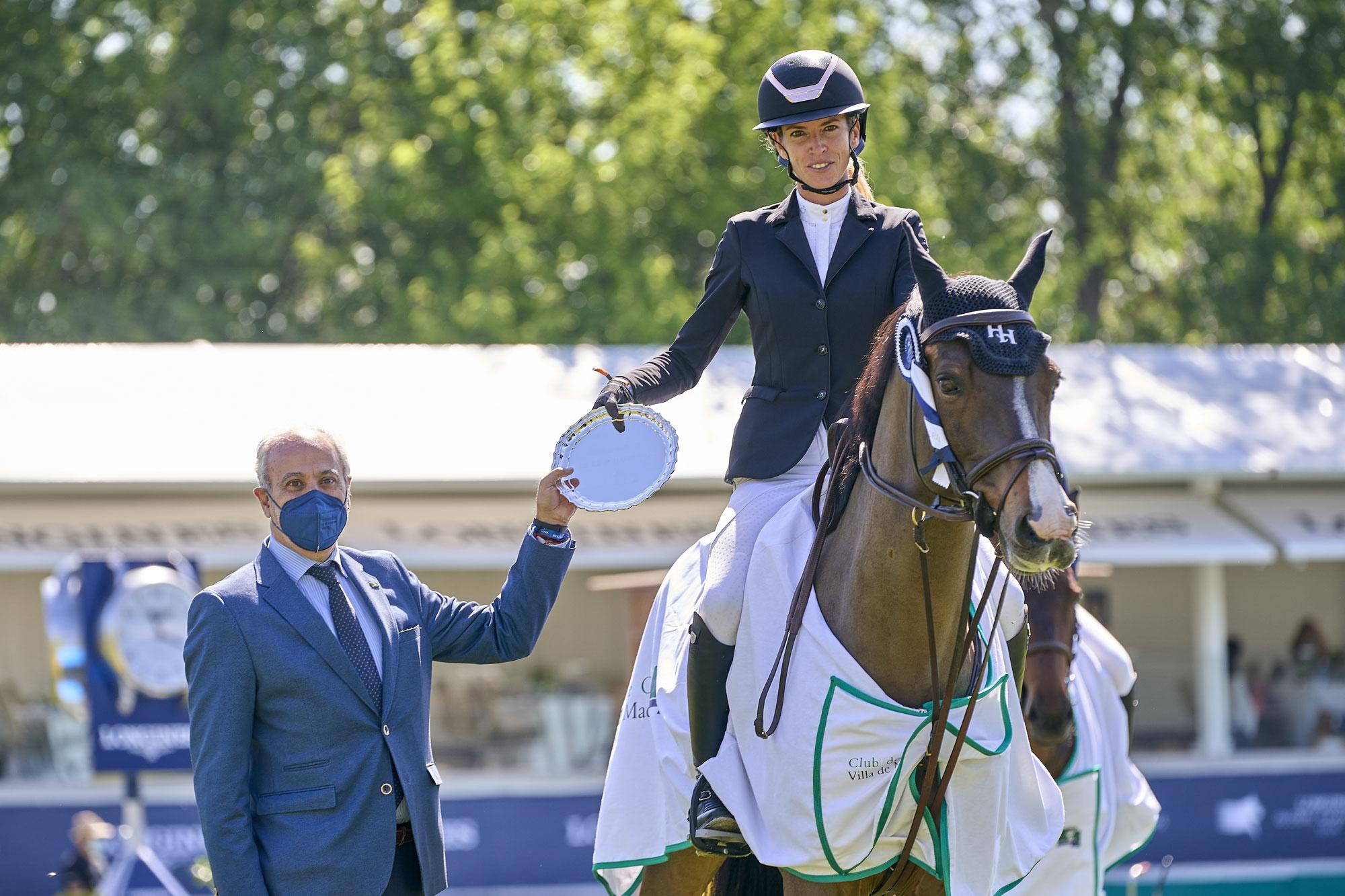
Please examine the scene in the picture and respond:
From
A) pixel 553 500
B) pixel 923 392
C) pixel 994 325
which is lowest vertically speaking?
pixel 553 500

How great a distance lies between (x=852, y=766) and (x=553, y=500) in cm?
111

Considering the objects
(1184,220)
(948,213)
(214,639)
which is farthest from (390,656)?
(1184,220)

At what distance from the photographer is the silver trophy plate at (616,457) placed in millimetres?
4465

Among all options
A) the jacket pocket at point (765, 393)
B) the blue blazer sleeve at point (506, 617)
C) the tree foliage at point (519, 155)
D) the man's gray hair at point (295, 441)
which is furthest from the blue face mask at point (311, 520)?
the tree foliage at point (519, 155)

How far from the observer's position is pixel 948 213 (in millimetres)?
24344

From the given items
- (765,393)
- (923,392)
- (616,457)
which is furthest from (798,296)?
(923,392)

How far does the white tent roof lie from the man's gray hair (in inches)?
350

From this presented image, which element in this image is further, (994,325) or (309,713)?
(309,713)

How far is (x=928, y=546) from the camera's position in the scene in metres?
3.92

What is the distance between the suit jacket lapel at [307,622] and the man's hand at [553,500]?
722 millimetres

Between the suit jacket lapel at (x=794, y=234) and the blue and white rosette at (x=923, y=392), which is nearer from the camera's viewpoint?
the blue and white rosette at (x=923, y=392)

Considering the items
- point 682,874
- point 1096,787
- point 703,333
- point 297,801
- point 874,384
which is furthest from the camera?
point 1096,787

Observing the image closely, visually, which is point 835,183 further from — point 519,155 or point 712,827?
point 519,155

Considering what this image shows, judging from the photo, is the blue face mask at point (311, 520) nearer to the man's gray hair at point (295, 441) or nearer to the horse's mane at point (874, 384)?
the man's gray hair at point (295, 441)
